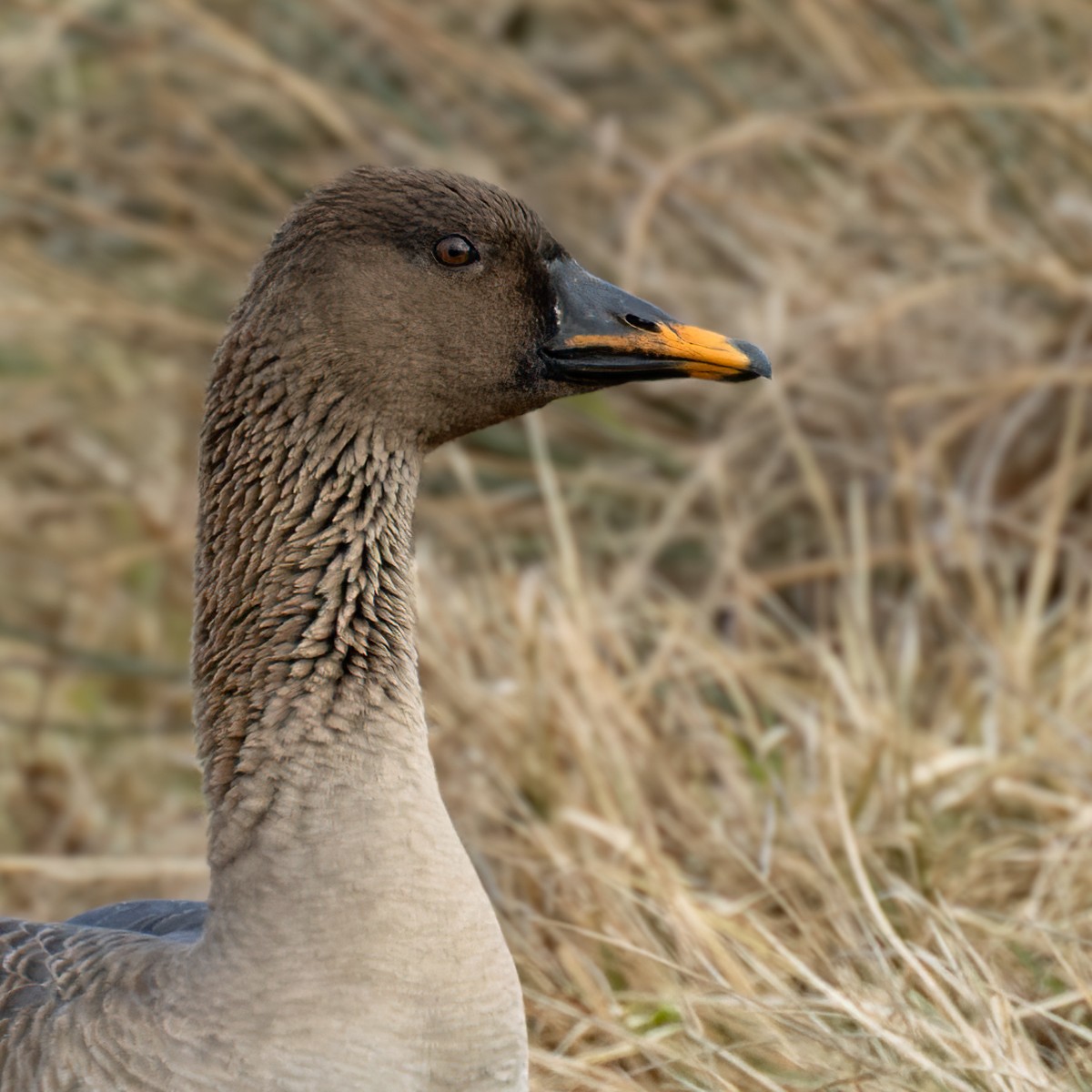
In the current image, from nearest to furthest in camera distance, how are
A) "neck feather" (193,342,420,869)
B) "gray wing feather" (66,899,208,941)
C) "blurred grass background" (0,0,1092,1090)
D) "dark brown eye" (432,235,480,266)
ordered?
1. "neck feather" (193,342,420,869)
2. "dark brown eye" (432,235,480,266)
3. "gray wing feather" (66,899,208,941)
4. "blurred grass background" (0,0,1092,1090)

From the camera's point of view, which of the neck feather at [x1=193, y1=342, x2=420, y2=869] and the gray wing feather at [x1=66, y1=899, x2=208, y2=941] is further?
the gray wing feather at [x1=66, y1=899, x2=208, y2=941]

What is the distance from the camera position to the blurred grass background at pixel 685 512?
3.45m

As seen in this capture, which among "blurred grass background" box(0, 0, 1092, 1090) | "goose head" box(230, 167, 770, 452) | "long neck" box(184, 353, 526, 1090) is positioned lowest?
"blurred grass background" box(0, 0, 1092, 1090)

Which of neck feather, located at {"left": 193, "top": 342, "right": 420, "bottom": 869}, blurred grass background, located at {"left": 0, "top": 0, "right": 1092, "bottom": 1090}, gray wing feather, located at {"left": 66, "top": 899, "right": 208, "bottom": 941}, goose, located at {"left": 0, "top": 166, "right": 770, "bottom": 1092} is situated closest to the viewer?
goose, located at {"left": 0, "top": 166, "right": 770, "bottom": 1092}

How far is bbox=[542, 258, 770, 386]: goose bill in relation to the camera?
2.86m

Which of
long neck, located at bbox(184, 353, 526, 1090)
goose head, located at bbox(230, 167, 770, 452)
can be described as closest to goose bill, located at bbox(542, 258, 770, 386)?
goose head, located at bbox(230, 167, 770, 452)

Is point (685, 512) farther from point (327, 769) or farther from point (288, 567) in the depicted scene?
point (327, 769)

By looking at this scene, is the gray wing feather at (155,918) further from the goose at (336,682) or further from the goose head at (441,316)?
the goose head at (441,316)

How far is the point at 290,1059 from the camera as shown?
8.18 feet

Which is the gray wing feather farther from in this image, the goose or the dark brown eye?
the dark brown eye

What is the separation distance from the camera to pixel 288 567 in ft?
9.37

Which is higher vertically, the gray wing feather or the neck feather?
the neck feather

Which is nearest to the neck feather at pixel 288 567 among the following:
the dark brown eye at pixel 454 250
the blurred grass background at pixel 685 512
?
the dark brown eye at pixel 454 250

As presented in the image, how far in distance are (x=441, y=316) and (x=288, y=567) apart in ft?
1.65
